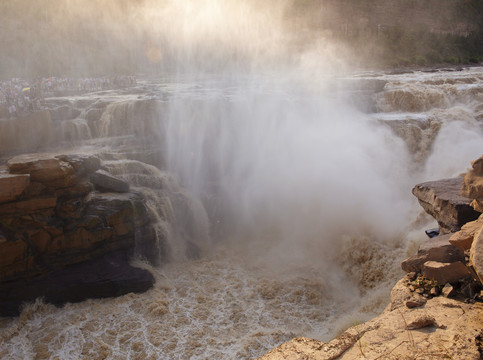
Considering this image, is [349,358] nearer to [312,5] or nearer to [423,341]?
[423,341]

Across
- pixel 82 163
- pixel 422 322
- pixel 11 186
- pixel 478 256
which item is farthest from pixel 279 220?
pixel 478 256

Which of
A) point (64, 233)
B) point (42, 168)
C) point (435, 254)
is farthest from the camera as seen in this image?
point (64, 233)

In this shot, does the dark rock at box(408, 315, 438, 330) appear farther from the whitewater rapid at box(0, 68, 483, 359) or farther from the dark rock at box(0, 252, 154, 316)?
A: the dark rock at box(0, 252, 154, 316)

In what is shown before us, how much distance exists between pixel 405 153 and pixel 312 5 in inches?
1053

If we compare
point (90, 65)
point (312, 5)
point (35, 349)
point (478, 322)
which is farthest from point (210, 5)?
point (478, 322)

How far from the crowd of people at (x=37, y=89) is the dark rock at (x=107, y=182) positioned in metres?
4.19

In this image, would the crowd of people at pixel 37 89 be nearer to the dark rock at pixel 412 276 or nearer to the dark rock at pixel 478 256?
the dark rock at pixel 412 276

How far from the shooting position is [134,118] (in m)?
12.2

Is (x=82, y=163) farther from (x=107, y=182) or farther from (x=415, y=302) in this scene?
(x=415, y=302)

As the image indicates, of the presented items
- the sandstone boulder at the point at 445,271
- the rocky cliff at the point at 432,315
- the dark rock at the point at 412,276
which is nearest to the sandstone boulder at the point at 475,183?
the rocky cliff at the point at 432,315

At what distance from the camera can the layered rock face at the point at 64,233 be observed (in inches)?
290

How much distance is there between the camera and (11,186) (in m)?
7.30

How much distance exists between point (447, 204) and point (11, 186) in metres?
7.18

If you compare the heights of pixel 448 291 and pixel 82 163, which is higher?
pixel 448 291
